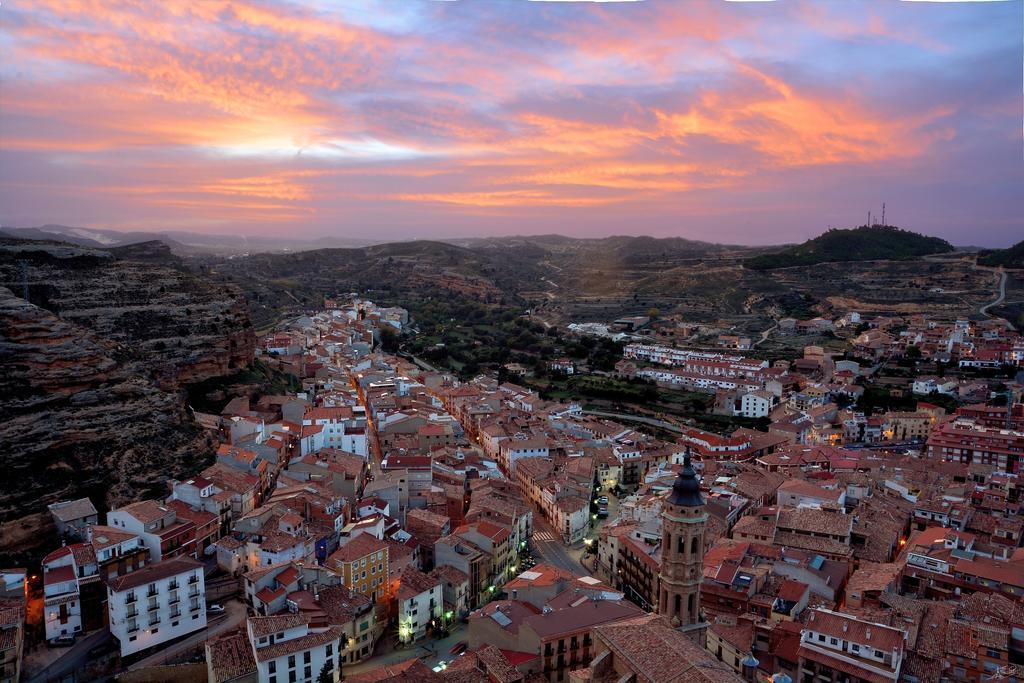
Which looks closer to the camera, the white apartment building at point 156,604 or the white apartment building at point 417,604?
the white apartment building at point 156,604

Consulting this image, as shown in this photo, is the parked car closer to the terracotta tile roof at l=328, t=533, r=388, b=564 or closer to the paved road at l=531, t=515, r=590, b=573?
the terracotta tile roof at l=328, t=533, r=388, b=564

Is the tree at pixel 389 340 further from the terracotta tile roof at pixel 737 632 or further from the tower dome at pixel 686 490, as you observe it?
the tower dome at pixel 686 490

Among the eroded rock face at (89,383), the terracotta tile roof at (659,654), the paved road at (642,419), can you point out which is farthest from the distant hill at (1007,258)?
the terracotta tile roof at (659,654)

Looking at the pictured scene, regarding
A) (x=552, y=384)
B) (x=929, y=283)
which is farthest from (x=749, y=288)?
(x=552, y=384)

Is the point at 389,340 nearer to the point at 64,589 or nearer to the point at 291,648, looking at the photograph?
the point at 64,589

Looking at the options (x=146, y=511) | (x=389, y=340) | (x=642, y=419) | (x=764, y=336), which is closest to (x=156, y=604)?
(x=146, y=511)

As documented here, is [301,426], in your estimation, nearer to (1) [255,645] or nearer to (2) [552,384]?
(1) [255,645]

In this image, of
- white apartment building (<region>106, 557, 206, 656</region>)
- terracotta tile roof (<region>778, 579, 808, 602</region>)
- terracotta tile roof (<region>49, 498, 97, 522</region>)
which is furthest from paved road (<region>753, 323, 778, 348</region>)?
terracotta tile roof (<region>49, 498, 97, 522</region>)
